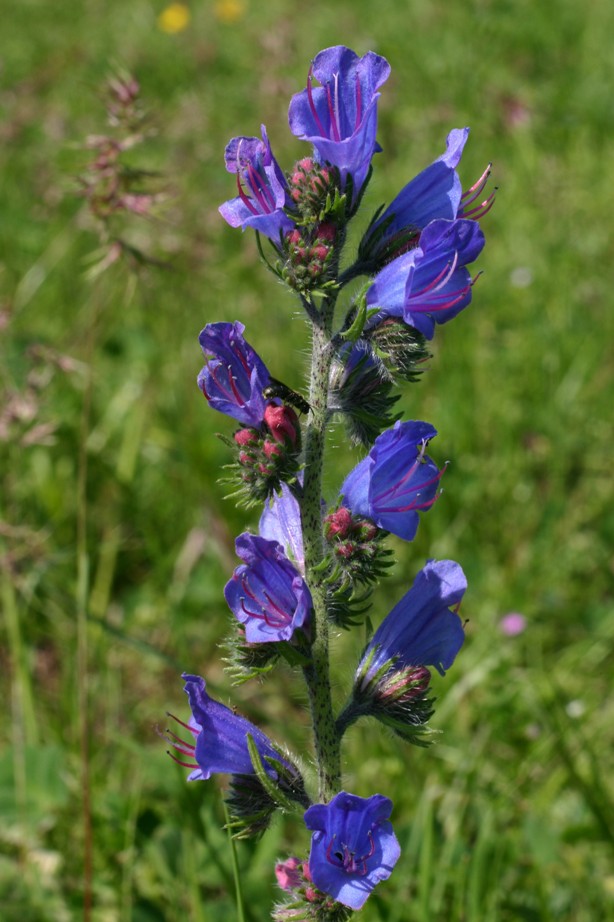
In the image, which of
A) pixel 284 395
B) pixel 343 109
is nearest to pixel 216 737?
pixel 284 395

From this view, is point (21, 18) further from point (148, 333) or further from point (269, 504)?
point (269, 504)

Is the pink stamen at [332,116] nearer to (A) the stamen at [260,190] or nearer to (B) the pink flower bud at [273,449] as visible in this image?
(A) the stamen at [260,190]

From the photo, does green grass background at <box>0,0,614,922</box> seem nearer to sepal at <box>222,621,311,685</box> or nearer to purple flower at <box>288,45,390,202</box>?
purple flower at <box>288,45,390,202</box>

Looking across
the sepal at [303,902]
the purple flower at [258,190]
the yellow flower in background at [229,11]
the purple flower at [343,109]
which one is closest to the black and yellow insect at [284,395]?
the purple flower at [258,190]

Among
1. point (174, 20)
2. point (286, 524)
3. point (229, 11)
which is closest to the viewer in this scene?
point (286, 524)

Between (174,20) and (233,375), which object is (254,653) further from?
(174,20)

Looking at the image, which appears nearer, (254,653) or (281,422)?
(281,422)

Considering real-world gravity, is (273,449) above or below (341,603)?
above

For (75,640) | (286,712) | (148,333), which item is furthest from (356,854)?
(148,333)
